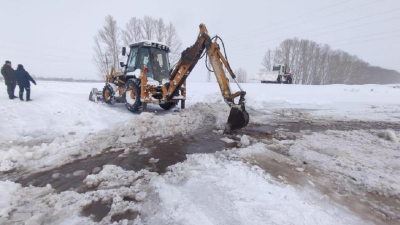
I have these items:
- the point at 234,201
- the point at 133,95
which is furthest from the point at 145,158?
the point at 133,95

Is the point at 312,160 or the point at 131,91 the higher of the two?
the point at 131,91

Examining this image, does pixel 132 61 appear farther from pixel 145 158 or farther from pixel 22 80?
→ pixel 145 158

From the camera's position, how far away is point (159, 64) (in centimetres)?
853

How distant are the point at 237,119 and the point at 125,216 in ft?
13.1

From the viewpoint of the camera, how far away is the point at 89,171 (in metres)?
3.40

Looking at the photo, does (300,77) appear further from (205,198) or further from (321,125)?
(205,198)

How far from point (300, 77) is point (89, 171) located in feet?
173

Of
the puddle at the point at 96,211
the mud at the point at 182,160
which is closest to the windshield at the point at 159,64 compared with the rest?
the mud at the point at 182,160

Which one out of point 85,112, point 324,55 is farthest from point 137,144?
point 324,55

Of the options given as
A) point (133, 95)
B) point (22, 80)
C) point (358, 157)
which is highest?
point (22, 80)

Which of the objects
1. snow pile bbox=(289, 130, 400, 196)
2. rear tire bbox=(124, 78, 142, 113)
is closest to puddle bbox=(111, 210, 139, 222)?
snow pile bbox=(289, 130, 400, 196)

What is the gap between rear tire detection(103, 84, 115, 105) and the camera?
29.5ft

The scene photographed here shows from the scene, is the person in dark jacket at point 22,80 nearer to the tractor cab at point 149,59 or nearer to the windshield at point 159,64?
the tractor cab at point 149,59

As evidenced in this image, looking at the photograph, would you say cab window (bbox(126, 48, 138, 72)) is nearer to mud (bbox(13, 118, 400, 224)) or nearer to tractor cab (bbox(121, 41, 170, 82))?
tractor cab (bbox(121, 41, 170, 82))
